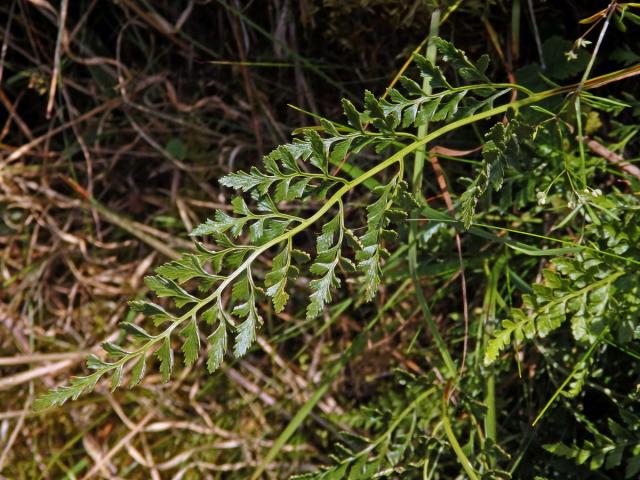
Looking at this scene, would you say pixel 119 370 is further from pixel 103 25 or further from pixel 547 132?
pixel 103 25

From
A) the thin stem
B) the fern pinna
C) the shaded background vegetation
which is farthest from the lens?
the shaded background vegetation

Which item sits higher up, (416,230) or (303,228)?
(303,228)

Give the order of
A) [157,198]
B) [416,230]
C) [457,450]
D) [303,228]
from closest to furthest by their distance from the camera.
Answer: [303,228]
[457,450]
[416,230]
[157,198]

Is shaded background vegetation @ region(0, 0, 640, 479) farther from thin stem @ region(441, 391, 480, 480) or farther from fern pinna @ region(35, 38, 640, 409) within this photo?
fern pinna @ region(35, 38, 640, 409)

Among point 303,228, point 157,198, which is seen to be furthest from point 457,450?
point 157,198

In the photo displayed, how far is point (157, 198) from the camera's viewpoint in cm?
226

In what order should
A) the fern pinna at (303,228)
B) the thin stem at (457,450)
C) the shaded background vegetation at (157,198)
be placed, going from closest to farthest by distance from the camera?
the fern pinna at (303,228) < the thin stem at (457,450) < the shaded background vegetation at (157,198)

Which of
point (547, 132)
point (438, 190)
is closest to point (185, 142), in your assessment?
point (438, 190)

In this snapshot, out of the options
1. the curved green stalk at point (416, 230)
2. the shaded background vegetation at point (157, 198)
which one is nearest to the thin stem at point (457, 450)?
the curved green stalk at point (416, 230)

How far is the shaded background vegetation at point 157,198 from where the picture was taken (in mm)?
1950

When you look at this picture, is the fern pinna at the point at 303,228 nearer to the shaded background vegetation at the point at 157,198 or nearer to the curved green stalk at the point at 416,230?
the curved green stalk at the point at 416,230

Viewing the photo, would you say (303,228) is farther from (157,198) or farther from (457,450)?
(157,198)

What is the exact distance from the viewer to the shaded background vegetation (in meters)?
1.95

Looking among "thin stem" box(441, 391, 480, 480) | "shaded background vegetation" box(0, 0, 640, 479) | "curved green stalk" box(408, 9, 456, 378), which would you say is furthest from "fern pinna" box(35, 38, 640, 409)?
"shaded background vegetation" box(0, 0, 640, 479)
